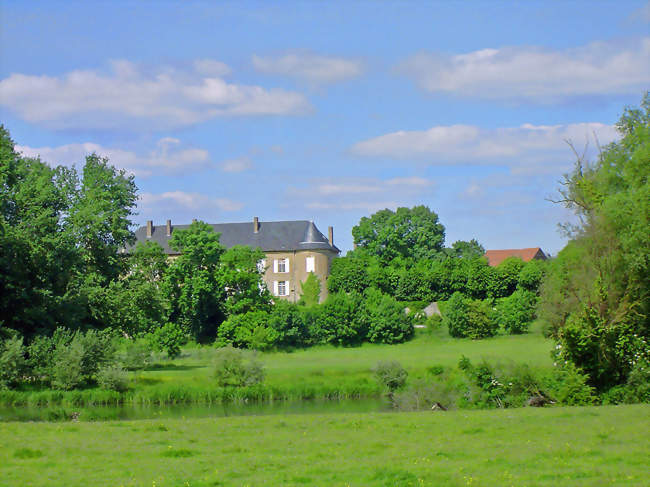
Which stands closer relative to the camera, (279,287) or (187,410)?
(187,410)

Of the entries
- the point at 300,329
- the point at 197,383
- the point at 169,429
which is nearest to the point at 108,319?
the point at 197,383

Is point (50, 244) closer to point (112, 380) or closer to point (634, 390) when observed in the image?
point (112, 380)

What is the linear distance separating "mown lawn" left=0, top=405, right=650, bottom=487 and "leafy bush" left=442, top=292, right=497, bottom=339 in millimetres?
38227

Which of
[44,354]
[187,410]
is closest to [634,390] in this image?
[187,410]

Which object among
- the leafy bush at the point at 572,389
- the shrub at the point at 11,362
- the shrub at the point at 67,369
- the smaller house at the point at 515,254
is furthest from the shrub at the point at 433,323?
the smaller house at the point at 515,254

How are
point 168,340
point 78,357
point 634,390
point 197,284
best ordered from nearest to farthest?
point 634,390 → point 78,357 → point 168,340 → point 197,284

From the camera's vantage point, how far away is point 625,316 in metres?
25.1

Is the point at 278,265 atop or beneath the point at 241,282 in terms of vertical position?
atop

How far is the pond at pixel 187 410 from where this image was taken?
2344 centimetres

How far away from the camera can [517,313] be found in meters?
54.6

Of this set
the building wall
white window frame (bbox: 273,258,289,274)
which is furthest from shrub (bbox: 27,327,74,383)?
white window frame (bbox: 273,258,289,274)

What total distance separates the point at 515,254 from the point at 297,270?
123 feet

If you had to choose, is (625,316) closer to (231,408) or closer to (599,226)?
(599,226)

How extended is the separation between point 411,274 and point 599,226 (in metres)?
41.5
